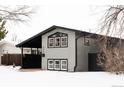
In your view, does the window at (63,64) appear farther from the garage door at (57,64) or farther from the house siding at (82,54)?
the house siding at (82,54)

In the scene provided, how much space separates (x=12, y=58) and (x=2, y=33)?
13776 millimetres

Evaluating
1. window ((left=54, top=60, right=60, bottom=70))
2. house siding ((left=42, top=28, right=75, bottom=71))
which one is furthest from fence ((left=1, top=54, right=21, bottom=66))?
window ((left=54, top=60, right=60, bottom=70))

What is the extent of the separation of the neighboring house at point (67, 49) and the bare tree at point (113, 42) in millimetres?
2263

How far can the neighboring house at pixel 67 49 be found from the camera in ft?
91.2

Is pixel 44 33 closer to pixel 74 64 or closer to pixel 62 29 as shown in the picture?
pixel 62 29

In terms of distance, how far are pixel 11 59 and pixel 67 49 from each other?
16442 mm

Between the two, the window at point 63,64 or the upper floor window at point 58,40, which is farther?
the upper floor window at point 58,40

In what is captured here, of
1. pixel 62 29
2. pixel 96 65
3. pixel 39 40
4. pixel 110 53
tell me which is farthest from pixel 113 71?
pixel 39 40

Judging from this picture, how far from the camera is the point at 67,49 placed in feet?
92.7

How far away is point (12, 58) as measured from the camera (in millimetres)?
42688

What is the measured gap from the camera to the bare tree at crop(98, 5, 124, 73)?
46.0 ft

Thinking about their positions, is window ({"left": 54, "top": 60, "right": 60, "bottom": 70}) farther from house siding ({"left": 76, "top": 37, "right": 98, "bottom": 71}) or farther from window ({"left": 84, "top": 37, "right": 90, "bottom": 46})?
window ({"left": 84, "top": 37, "right": 90, "bottom": 46})

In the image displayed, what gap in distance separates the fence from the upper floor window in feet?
44.3

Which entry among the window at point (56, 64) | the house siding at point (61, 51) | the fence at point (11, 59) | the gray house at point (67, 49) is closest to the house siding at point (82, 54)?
the gray house at point (67, 49)
